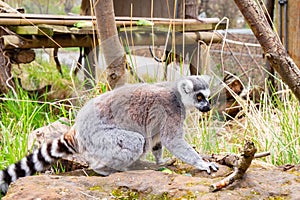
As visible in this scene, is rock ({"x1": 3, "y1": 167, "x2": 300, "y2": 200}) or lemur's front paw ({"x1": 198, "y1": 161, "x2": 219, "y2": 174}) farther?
lemur's front paw ({"x1": 198, "y1": 161, "x2": 219, "y2": 174})

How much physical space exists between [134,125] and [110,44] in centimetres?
81

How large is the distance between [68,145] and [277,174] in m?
0.99

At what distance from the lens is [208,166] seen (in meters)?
2.08

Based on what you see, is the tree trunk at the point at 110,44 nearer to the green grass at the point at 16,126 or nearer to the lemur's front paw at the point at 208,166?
the green grass at the point at 16,126

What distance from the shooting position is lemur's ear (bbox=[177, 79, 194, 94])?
6.67ft

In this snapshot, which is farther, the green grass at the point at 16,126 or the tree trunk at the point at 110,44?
the green grass at the point at 16,126

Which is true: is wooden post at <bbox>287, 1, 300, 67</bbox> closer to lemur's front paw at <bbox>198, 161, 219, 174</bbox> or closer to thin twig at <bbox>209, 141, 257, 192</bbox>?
lemur's front paw at <bbox>198, 161, 219, 174</bbox>

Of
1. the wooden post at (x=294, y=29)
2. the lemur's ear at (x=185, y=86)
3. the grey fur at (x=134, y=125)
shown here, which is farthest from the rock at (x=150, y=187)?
the wooden post at (x=294, y=29)

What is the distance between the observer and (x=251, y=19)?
6.52 feet

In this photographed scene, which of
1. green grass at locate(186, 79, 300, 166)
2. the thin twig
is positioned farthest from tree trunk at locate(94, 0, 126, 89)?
the thin twig

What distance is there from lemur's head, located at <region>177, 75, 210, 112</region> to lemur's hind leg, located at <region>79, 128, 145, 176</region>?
0.98 ft

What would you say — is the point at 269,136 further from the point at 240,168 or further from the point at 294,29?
the point at 294,29

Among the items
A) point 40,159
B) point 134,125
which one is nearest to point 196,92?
point 134,125

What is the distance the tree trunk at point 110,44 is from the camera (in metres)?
2.68
